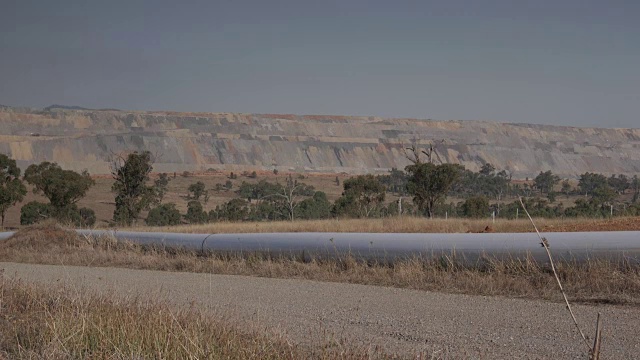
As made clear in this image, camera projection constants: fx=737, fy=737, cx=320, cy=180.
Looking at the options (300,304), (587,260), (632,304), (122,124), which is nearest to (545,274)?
(587,260)

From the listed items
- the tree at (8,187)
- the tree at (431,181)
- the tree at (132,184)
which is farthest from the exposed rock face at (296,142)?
the tree at (431,181)

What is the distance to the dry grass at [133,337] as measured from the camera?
19.2ft

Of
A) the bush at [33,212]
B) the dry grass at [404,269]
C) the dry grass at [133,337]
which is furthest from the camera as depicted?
the bush at [33,212]

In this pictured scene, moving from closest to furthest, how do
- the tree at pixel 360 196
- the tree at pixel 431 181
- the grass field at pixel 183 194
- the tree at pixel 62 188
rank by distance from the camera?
the tree at pixel 431 181, the tree at pixel 360 196, the tree at pixel 62 188, the grass field at pixel 183 194

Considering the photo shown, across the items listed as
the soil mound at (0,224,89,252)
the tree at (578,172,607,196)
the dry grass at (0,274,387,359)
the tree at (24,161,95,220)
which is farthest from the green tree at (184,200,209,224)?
the tree at (578,172,607,196)

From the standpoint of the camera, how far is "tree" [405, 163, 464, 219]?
40.3m

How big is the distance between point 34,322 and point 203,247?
9.76 meters

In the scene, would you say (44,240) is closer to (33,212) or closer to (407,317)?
(407,317)

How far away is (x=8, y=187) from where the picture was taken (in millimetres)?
42938

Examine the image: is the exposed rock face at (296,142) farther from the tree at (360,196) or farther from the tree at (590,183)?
the tree at (360,196)

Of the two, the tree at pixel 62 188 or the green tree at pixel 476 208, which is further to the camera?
the tree at pixel 62 188

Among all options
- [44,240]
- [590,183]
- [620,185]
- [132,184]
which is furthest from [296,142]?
[44,240]

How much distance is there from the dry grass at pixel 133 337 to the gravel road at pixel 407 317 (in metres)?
0.48

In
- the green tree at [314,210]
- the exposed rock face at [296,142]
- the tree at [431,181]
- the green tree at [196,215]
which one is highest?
the exposed rock face at [296,142]
